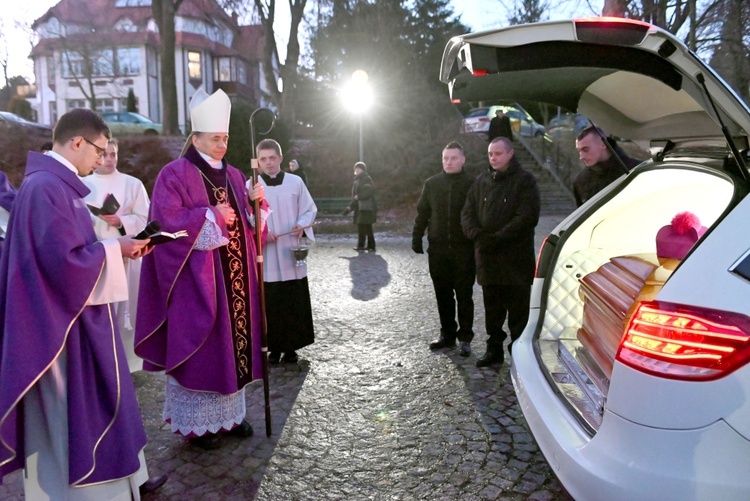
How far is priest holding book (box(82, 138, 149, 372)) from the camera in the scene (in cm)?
493

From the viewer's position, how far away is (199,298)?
144 inches

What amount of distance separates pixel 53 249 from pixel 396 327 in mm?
4438

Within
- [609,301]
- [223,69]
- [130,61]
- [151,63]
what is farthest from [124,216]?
[223,69]

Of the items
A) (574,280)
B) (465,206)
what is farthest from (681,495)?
(465,206)

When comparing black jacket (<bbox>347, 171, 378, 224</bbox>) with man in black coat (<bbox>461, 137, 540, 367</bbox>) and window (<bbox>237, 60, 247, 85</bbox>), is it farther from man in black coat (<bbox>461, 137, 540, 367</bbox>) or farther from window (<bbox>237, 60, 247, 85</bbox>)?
window (<bbox>237, 60, 247, 85</bbox>)

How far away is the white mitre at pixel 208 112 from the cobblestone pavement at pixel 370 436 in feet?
6.70

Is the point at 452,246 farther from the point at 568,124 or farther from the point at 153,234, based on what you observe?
the point at 568,124

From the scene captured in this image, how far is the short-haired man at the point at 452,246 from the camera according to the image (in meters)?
5.47

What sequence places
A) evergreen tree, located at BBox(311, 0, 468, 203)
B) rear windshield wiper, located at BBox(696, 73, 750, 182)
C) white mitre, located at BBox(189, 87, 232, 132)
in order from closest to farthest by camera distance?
rear windshield wiper, located at BBox(696, 73, 750, 182) → white mitre, located at BBox(189, 87, 232, 132) → evergreen tree, located at BBox(311, 0, 468, 203)

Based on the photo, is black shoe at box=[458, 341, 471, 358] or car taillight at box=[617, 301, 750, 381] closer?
car taillight at box=[617, 301, 750, 381]

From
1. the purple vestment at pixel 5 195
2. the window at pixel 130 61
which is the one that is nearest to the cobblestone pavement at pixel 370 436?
the purple vestment at pixel 5 195

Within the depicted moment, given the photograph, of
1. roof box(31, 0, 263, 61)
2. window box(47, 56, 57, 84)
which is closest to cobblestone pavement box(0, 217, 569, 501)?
roof box(31, 0, 263, 61)

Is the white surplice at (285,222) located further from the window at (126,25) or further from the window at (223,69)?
the window at (126,25)

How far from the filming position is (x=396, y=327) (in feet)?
21.4
